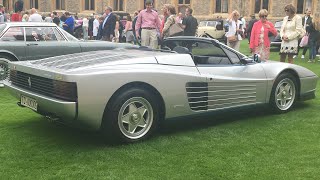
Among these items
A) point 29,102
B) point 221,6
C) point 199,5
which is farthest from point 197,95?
point 199,5

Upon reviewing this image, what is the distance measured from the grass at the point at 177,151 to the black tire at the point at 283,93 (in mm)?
265

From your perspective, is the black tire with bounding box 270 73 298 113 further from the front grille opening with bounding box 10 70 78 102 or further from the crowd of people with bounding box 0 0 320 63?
the front grille opening with bounding box 10 70 78 102

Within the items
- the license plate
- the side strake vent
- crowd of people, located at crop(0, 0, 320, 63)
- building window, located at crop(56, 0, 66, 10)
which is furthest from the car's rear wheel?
building window, located at crop(56, 0, 66, 10)

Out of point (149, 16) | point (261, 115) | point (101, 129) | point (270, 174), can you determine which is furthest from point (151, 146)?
point (149, 16)

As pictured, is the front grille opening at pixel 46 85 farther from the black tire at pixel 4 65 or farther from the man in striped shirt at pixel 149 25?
the man in striped shirt at pixel 149 25

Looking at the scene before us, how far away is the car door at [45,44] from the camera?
8750mm

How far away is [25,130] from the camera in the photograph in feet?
17.9

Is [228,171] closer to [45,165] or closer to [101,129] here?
[101,129]

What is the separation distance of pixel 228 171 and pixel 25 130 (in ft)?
8.97

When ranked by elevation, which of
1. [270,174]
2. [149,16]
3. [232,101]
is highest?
[149,16]

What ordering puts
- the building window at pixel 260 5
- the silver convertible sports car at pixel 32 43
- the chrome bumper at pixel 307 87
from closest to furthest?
1. the chrome bumper at pixel 307 87
2. the silver convertible sports car at pixel 32 43
3. the building window at pixel 260 5

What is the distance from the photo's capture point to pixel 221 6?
37531mm

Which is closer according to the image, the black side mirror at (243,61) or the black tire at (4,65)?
the black side mirror at (243,61)

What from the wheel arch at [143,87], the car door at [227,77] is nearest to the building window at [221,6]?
the car door at [227,77]
